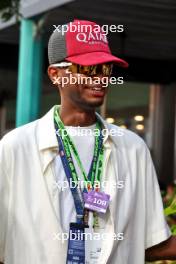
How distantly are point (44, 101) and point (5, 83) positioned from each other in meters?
1.60

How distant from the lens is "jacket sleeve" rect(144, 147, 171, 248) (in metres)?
2.68

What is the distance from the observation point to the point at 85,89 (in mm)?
2562

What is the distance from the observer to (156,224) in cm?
269

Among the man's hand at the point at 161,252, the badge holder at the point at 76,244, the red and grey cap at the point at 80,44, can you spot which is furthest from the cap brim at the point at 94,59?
the man's hand at the point at 161,252

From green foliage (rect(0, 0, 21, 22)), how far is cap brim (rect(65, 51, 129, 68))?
2.74m

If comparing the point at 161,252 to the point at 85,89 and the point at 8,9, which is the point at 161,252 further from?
the point at 8,9

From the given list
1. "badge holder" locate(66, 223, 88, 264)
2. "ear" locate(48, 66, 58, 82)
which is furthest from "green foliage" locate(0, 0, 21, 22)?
"badge holder" locate(66, 223, 88, 264)

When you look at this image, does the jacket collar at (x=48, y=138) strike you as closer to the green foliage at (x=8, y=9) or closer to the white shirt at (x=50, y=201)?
the white shirt at (x=50, y=201)

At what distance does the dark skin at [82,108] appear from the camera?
101 inches

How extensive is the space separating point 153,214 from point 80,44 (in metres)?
0.62

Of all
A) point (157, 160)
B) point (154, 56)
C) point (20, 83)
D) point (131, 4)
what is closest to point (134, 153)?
point (131, 4)

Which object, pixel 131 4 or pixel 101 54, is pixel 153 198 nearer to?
pixel 101 54

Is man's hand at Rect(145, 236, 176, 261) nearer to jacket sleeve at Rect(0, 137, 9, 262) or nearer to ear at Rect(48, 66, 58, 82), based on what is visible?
jacket sleeve at Rect(0, 137, 9, 262)

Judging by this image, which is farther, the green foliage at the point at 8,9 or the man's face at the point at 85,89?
the green foliage at the point at 8,9
